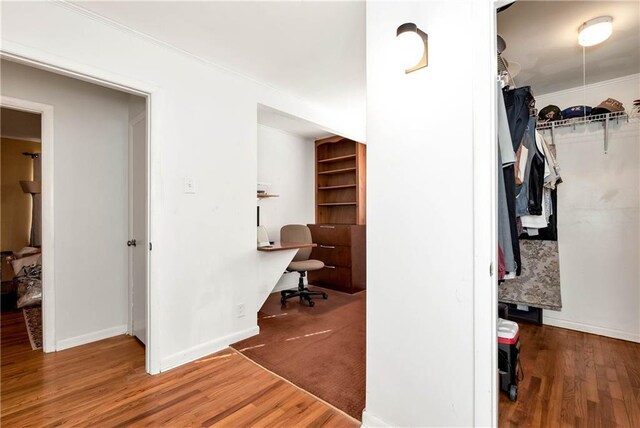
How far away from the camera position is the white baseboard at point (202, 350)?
87.6 inches

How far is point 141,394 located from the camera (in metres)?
1.92

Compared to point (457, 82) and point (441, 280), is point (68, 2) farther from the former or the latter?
point (441, 280)

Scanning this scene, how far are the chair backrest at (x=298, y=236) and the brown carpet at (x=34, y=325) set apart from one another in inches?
103

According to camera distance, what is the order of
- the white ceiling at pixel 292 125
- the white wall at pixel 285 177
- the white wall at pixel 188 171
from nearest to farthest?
1. the white wall at pixel 188 171
2. the white ceiling at pixel 292 125
3. the white wall at pixel 285 177

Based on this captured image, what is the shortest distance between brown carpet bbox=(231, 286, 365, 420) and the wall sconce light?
190 centimetres

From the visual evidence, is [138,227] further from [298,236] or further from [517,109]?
[517,109]

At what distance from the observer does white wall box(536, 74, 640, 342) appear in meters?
2.65

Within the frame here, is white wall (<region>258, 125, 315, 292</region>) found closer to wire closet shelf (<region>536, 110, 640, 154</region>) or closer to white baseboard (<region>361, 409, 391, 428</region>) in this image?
white baseboard (<region>361, 409, 391, 428</region>)

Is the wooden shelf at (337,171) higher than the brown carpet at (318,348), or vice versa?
the wooden shelf at (337,171)

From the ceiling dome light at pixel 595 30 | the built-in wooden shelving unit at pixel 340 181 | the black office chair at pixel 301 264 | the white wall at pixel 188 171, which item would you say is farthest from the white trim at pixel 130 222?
the ceiling dome light at pixel 595 30

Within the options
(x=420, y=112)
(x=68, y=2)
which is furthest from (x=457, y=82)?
(x=68, y=2)

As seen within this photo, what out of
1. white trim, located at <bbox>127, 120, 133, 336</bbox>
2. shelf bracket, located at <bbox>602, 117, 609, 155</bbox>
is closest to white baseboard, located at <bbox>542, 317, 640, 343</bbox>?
shelf bracket, located at <bbox>602, 117, 609, 155</bbox>

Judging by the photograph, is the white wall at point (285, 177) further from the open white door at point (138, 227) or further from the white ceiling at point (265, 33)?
the open white door at point (138, 227)

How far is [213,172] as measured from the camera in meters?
2.53
